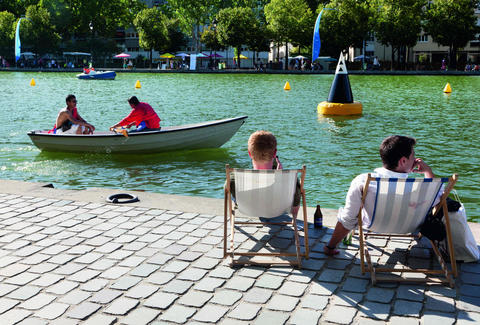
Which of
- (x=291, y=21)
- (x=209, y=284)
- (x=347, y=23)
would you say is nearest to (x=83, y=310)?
(x=209, y=284)

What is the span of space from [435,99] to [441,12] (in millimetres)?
41558

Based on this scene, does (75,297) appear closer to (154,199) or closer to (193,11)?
(154,199)

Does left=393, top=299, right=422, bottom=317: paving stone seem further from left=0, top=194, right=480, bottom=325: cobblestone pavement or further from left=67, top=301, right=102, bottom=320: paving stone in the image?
left=67, top=301, right=102, bottom=320: paving stone

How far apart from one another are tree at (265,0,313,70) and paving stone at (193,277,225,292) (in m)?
72.0

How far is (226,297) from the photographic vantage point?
464cm

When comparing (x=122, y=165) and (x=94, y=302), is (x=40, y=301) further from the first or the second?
(x=122, y=165)

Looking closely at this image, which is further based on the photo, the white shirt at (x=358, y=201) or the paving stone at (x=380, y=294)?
the white shirt at (x=358, y=201)

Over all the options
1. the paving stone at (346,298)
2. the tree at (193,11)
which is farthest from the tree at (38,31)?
the paving stone at (346,298)

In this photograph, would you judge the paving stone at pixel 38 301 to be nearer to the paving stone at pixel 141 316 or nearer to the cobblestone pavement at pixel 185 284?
the cobblestone pavement at pixel 185 284

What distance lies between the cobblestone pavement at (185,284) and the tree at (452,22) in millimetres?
69060

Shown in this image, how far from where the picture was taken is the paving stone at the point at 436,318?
4.19m

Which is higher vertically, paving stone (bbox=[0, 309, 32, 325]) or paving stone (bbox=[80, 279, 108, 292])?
paving stone (bbox=[80, 279, 108, 292])

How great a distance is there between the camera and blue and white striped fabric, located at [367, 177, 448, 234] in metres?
4.80

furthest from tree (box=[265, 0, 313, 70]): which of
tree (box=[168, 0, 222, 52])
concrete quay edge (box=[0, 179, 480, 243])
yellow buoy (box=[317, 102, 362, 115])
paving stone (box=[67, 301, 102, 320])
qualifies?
paving stone (box=[67, 301, 102, 320])
